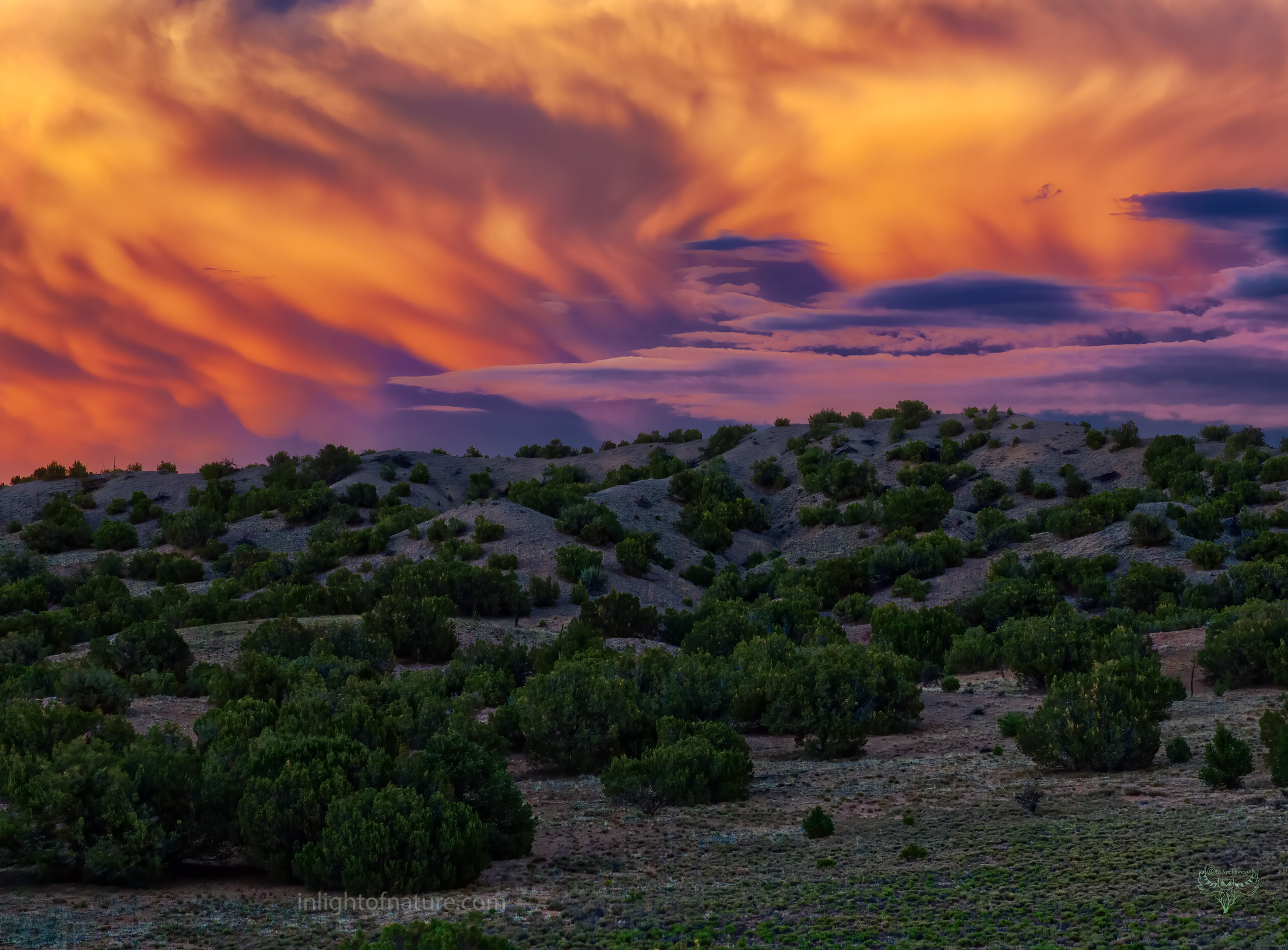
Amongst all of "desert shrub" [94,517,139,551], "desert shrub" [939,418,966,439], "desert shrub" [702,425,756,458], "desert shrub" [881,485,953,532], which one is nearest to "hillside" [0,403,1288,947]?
"desert shrub" [94,517,139,551]

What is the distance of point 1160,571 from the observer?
4516cm

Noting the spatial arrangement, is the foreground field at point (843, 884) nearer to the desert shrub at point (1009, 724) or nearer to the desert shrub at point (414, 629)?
the desert shrub at point (1009, 724)

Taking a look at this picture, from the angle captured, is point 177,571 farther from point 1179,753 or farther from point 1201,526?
point 1201,526

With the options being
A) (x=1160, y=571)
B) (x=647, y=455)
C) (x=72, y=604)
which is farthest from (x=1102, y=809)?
(x=647, y=455)

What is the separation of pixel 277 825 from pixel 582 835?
4.67 metres

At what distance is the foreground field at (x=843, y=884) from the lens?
34.8ft

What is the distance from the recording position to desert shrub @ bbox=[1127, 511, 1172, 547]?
51625mm

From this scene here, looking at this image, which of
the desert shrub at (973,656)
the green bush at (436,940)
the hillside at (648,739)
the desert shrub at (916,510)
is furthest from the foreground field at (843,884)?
the desert shrub at (916,510)

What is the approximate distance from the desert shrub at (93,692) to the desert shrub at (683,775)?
11.7 m

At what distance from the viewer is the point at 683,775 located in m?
17.7

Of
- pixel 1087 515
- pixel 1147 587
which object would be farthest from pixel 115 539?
pixel 1087 515

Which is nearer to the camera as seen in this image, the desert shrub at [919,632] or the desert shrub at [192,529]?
the desert shrub at [919,632]

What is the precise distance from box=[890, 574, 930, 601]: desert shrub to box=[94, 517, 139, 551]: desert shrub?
45270 millimetres

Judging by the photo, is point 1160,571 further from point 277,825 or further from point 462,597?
point 277,825
